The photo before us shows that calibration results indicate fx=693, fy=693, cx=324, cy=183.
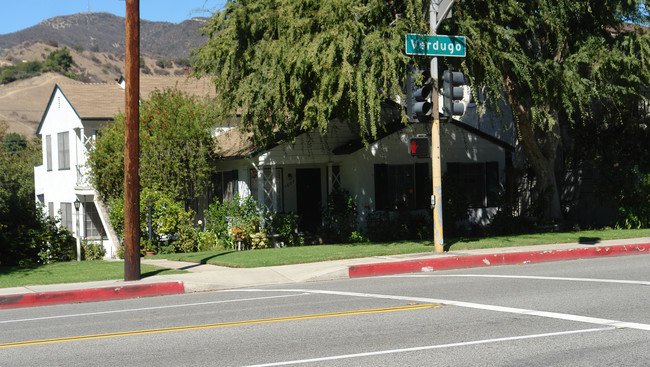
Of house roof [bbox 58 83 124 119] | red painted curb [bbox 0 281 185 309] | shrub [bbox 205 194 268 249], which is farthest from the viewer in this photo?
house roof [bbox 58 83 124 119]

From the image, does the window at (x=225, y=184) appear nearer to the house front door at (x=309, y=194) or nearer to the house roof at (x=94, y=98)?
the house front door at (x=309, y=194)

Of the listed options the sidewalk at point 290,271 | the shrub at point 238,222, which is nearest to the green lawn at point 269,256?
the sidewalk at point 290,271

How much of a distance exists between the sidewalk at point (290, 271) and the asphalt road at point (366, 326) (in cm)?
57

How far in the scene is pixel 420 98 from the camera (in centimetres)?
1552

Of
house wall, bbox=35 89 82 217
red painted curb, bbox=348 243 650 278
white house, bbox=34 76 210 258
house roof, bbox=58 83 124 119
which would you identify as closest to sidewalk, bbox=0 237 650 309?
red painted curb, bbox=348 243 650 278

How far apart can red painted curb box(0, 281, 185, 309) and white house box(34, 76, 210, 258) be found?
13.3 metres

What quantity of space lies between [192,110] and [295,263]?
948cm

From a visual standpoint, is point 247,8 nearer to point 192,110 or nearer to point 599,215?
point 192,110

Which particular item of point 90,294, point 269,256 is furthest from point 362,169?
point 90,294

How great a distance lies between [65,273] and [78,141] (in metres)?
14.1

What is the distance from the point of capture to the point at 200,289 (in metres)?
13.5

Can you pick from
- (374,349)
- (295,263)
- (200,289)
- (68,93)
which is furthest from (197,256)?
(68,93)

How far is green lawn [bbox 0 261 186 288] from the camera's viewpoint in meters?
14.5

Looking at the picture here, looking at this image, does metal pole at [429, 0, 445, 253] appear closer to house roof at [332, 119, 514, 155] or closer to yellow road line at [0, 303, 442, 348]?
house roof at [332, 119, 514, 155]
